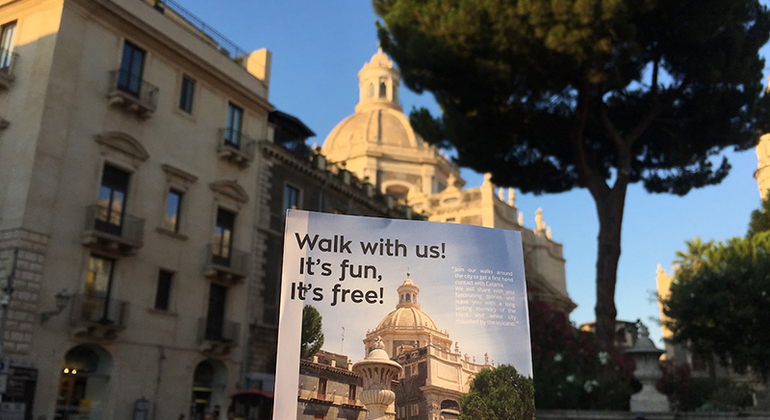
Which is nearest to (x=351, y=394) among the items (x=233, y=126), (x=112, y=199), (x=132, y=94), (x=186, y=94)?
(x=112, y=199)

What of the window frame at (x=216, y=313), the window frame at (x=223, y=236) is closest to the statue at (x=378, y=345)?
the window frame at (x=216, y=313)

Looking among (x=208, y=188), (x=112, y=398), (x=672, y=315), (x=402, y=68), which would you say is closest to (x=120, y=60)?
(x=208, y=188)

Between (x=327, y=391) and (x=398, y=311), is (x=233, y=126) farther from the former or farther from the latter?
(x=327, y=391)

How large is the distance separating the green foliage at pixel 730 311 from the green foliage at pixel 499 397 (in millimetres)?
20801

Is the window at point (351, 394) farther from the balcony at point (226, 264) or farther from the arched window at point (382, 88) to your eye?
the arched window at point (382, 88)

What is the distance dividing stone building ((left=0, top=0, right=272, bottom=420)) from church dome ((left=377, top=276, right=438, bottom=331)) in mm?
15059

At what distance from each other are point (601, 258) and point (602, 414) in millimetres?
5695

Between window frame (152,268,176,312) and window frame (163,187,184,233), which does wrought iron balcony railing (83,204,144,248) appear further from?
window frame (152,268,176,312)

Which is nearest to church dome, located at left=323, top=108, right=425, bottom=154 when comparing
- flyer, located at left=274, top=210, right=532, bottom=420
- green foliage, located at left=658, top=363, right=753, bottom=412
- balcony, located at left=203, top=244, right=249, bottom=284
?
balcony, located at left=203, top=244, right=249, bottom=284

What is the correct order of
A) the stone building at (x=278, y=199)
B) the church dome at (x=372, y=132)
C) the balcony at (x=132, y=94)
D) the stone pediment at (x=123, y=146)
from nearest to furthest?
the stone pediment at (x=123, y=146) → the balcony at (x=132, y=94) → the stone building at (x=278, y=199) → the church dome at (x=372, y=132)

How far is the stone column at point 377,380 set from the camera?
4309mm

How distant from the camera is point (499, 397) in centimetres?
→ 448

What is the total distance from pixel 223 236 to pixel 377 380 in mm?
20205

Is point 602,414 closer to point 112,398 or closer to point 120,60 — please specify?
point 112,398
